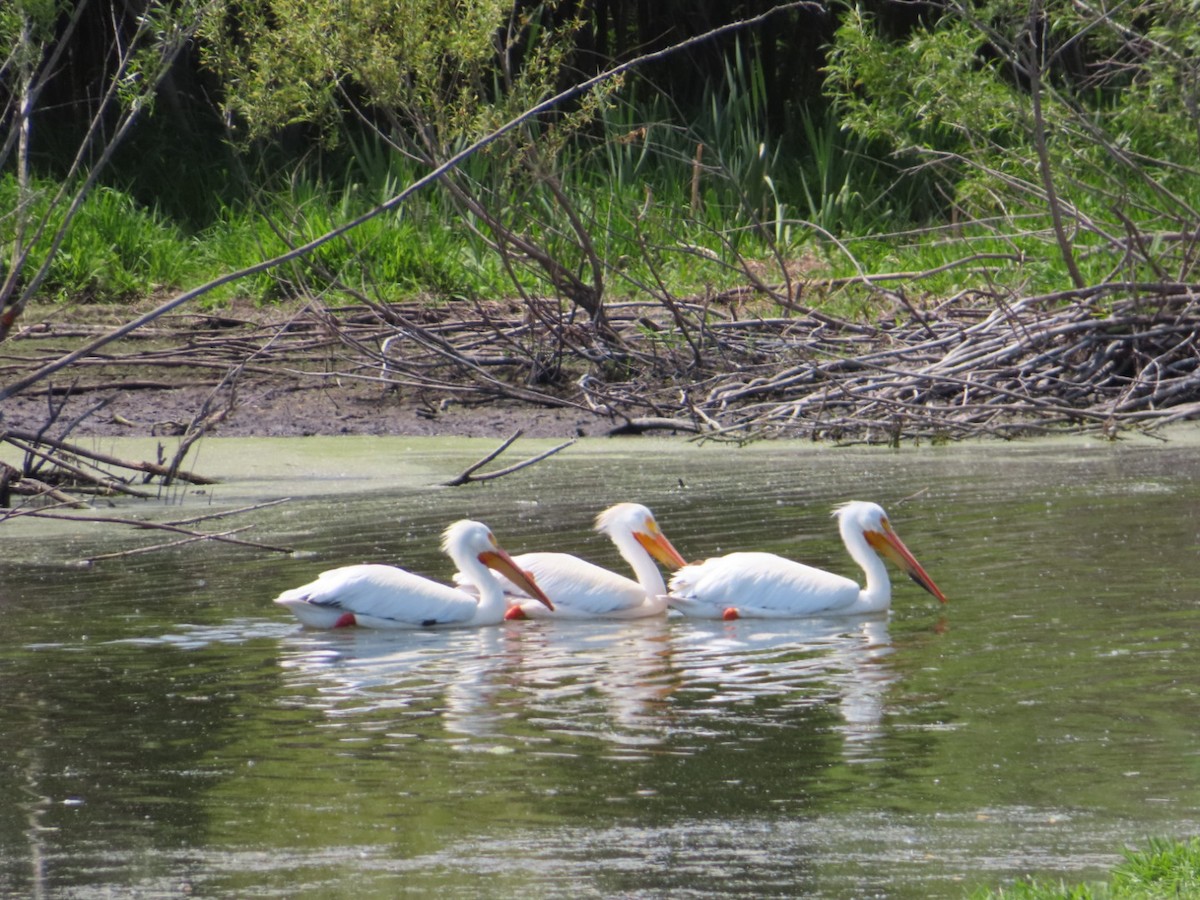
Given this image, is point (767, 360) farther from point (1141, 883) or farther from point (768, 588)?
point (1141, 883)

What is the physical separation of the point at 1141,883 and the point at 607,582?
3.63 meters

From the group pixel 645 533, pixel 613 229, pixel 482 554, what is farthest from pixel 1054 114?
pixel 482 554

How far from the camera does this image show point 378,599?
658 cm

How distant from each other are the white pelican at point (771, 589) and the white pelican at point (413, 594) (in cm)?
53

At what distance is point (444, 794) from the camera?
14.5ft

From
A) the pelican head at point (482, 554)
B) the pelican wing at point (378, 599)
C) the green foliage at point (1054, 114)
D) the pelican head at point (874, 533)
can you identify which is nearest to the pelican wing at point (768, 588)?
the pelican head at point (874, 533)

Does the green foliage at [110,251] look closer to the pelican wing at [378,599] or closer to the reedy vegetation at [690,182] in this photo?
the reedy vegetation at [690,182]

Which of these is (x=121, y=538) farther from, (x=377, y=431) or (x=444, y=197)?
(x=444, y=197)

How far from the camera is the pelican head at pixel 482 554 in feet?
22.6

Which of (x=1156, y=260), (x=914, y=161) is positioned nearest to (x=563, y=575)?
(x=1156, y=260)

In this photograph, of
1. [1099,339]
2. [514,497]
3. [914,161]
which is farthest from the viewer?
[914,161]

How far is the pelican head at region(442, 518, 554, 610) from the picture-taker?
688 cm

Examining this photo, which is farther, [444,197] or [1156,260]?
[444,197]

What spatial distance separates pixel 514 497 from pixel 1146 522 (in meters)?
3.11
